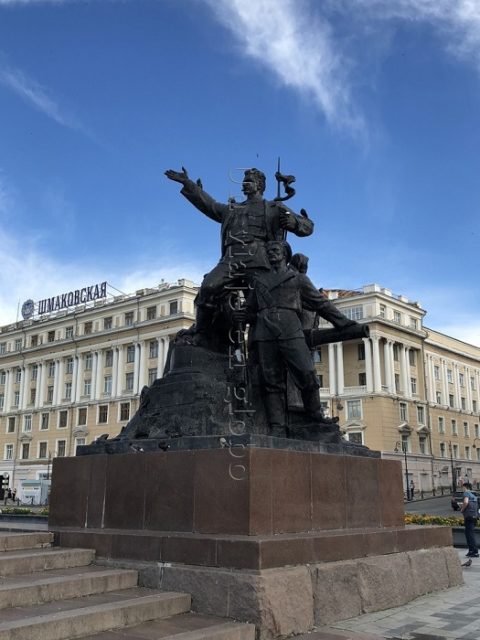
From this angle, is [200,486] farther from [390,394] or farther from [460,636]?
[390,394]

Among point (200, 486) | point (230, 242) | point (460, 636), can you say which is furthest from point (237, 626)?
point (230, 242)

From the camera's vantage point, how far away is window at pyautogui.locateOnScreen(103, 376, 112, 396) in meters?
70.7

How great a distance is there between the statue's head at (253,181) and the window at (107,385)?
2488 inches

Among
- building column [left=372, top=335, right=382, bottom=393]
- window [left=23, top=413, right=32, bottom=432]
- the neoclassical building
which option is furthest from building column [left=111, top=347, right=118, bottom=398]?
building column [left=372, top=335, right=382, bottom=393]

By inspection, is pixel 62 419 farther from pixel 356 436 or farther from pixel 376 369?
pixel 376 369

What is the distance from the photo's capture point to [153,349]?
6762 cm

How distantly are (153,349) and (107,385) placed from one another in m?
7.62

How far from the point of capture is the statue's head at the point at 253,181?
9.42 m

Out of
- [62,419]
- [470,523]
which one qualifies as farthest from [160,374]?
[470,523]

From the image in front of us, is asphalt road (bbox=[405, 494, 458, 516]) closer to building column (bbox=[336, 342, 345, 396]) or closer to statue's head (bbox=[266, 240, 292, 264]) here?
building column (bbox=[336, 342, 345, 396])

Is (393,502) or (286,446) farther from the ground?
(286,446)

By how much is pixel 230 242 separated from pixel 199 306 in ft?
3.30

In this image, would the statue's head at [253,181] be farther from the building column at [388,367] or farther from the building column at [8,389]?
the building column at [8,389]

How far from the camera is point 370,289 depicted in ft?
210
